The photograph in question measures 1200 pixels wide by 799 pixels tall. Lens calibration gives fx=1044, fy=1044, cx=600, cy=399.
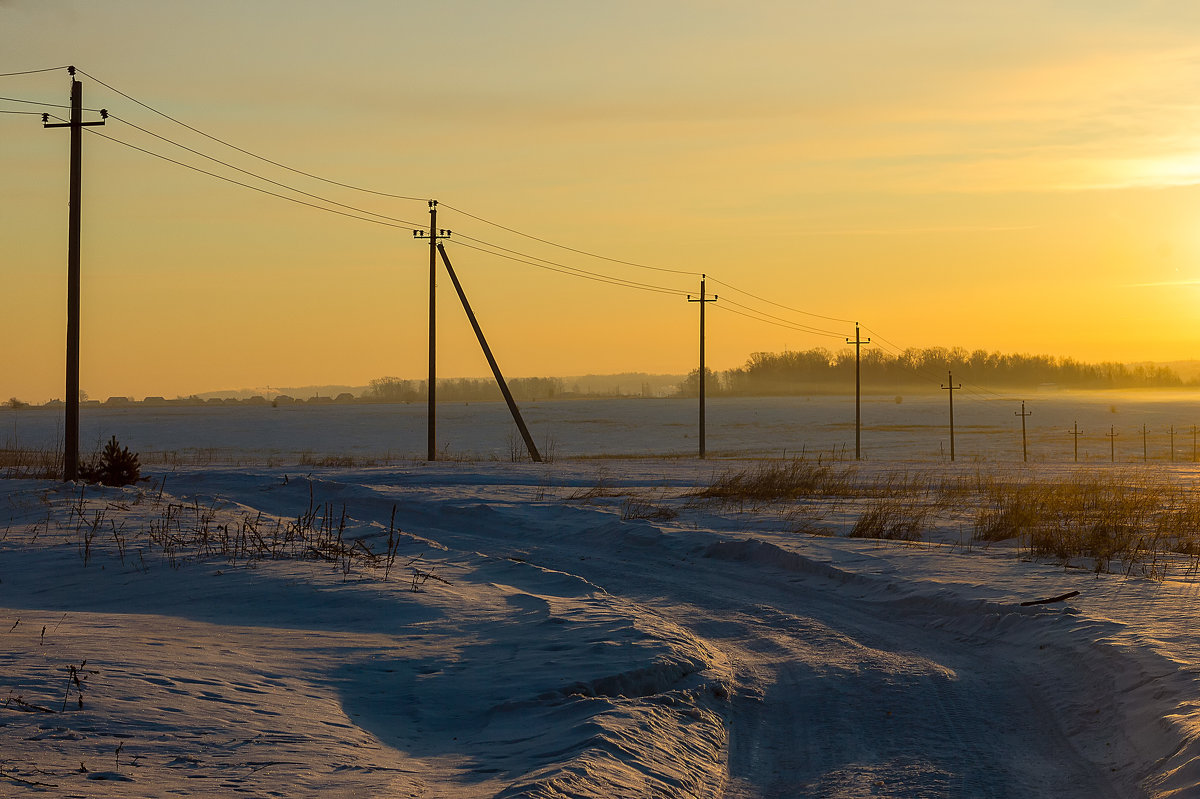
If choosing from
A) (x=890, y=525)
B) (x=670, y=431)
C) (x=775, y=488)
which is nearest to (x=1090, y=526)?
(x=890, y=525)

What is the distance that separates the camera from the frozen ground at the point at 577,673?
6.11 meters

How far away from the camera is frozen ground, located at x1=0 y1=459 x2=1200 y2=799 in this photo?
20.0 ft

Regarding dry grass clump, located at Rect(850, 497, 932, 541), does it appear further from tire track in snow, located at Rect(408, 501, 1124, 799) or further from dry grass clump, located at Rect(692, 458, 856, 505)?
tire track in snow, located at Rect(408, 501, 1124, 799)

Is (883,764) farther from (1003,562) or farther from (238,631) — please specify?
(1003,562)

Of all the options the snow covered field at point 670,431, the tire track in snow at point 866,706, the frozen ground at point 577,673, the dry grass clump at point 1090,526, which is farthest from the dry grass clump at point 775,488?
the snow covered field at point 670,431

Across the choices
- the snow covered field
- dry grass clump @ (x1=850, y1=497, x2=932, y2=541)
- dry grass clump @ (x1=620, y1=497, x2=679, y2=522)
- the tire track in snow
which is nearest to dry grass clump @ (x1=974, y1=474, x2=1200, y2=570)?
dry grass clump @ (x1=850, y1=497, x2=932, y2=541)

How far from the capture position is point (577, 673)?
8.30 metres

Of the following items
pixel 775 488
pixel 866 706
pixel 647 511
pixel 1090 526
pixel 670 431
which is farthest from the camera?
pixel 670 431

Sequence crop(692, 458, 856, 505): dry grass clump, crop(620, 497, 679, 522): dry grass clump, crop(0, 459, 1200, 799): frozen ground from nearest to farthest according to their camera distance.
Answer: crop(0, 459, 1200, 799): frozen ground < crop(620, 497, 679, 522): dry grass clump < crop(692, 458, 856, 505): dry grass clump

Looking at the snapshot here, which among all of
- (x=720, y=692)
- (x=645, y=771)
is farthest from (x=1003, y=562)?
(x=645, y=771)

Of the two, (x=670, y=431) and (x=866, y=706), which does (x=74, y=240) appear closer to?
(x=866, y=706)

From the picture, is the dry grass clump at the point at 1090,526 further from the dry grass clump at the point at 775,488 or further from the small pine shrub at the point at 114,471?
the small pine shrub at the point at 114,471

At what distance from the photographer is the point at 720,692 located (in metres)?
8.27

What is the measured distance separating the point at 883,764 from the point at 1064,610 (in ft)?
16.6
